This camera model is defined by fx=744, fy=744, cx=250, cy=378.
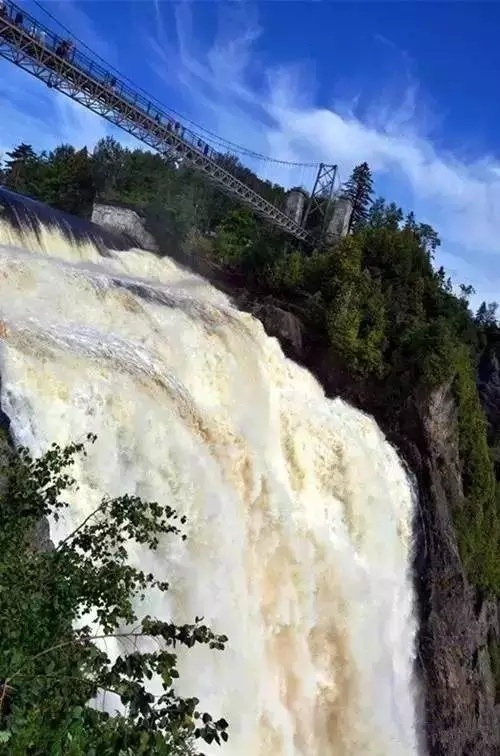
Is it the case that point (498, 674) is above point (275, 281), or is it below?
below

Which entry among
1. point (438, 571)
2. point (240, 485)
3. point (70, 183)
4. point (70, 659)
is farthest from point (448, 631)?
point (70, 183)

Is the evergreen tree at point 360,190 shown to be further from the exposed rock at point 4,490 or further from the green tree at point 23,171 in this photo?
the exposed rock at point 4,490

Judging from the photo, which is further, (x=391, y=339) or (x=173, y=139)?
(x=173, y=139)

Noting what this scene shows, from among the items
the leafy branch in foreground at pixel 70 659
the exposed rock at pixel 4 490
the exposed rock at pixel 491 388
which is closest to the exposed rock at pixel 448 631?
the exposed rock at pixel 491 388

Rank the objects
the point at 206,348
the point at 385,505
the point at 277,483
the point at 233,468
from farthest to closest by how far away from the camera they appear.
Result: 1. the point at 385,505
2. the point at 206,348
3. the point at 277,483
4. the point at 233,468

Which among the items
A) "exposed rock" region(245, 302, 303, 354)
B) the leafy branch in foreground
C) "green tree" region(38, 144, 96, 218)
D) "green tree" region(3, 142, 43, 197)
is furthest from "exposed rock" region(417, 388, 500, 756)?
"green tree" region(3, 142, 43, 197)

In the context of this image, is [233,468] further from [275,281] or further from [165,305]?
[275,281]

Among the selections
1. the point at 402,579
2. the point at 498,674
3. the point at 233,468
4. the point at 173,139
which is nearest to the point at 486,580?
the point at 498,674
